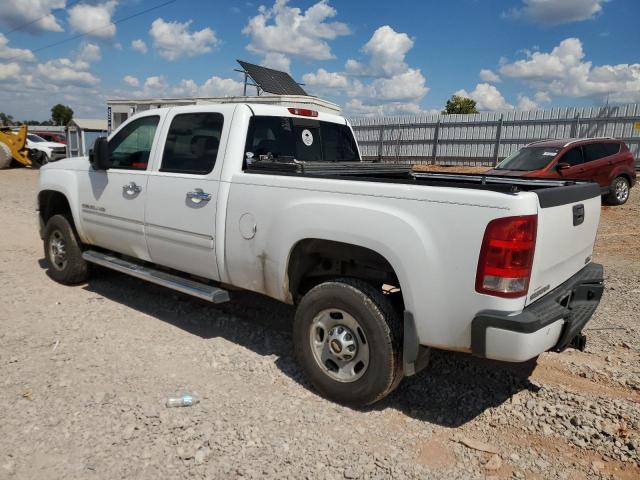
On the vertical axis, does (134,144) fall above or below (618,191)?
above

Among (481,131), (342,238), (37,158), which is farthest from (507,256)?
(37,158)

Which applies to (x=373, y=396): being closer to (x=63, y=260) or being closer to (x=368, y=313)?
(x=368, y=313)

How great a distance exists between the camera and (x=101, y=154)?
4961 millimetres

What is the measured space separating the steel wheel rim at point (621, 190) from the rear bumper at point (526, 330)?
9.88 meters

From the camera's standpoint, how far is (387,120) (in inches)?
918

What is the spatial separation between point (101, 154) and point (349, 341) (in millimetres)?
3187

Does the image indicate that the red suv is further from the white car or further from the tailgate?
the white car

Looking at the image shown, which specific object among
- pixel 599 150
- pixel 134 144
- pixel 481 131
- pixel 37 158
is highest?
pixel 481 131

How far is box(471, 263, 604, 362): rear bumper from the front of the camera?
2707 mm

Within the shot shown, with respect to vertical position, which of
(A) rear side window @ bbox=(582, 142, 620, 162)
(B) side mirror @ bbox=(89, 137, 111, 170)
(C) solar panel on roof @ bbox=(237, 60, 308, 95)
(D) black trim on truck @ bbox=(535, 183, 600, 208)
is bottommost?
(D) black trim on truck @ bbox=(535, 183, 600, 208)

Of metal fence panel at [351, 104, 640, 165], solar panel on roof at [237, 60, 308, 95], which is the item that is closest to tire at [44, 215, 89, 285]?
solar panel on roof at [237, 60, 308, 95]

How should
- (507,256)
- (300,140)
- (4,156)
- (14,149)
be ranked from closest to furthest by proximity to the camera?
(507,256) < (300,140) < (4,156) < (14,149)

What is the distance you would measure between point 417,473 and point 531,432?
89 cm

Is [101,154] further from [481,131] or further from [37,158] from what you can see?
[37,158]
